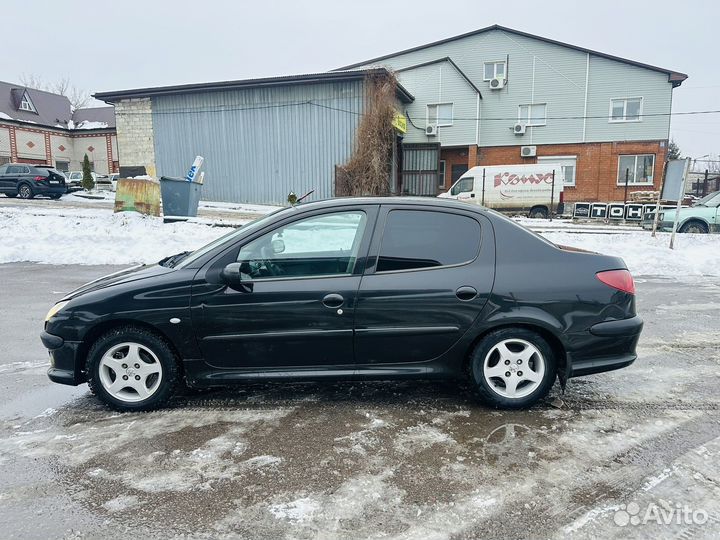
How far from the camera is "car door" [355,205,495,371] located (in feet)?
11.8

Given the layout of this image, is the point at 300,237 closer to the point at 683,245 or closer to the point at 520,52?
the point at 683,245

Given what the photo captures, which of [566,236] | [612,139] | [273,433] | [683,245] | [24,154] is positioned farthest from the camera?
[24,154]

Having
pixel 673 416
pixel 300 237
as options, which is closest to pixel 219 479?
pixel 300 237

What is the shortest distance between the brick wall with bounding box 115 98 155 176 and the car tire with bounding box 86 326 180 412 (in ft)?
80.7

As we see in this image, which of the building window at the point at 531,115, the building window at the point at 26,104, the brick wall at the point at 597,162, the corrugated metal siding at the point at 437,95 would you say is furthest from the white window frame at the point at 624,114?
the building window at the point at 26,104

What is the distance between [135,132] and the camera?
25.9 metres

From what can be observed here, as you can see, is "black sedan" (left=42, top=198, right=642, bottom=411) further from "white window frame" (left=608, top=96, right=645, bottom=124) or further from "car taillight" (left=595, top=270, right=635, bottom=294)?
"white window frame" (left=608, top=96, right=645, bottom=124)

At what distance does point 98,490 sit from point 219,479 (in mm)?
640

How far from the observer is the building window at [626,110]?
28.7 meters

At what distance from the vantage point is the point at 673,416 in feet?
11.8

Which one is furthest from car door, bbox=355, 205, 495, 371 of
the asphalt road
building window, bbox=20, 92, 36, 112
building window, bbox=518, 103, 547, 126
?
building window, bbox=20, 92, 36, 112

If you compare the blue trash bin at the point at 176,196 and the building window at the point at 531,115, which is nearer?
the blue trash bin at the point at 176,196

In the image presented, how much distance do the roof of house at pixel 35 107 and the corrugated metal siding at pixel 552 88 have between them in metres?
34.4

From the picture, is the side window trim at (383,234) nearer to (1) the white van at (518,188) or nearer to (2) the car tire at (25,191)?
(1) the white van at (518,188)
